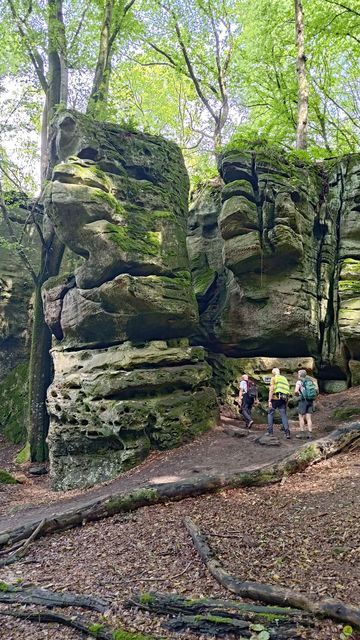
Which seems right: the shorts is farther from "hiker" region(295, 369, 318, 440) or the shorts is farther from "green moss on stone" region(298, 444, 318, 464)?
"green moss on stone" region(298, 444, 318, 464)

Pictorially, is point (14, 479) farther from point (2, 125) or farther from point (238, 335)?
point (2, 125)

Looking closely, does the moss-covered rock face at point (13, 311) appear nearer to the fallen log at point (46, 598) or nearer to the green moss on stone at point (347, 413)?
the green moss on stone at point (347, 413)

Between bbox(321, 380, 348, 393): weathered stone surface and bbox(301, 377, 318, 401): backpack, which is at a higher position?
bbox(301, 377, 318, 401): backpack

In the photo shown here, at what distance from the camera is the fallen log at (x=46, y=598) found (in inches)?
196

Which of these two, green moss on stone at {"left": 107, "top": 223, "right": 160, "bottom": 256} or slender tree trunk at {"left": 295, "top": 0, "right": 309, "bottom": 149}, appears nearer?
green moss on stone at {"left": 107, "top": 223, "right": 160, "bottom": 256}

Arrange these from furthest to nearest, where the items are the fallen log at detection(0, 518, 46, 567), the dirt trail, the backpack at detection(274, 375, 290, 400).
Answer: the backpack at detection(274, 375, 290, 400), the dirt trail, the fallen log at detection(0, 518, 46, 567)

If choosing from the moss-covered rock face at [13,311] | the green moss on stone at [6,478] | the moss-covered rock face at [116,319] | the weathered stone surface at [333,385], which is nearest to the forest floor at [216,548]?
the moss-covered rock face at [116,319]

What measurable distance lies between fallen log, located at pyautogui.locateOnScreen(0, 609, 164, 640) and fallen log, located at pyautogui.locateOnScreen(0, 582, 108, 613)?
6.8 inches

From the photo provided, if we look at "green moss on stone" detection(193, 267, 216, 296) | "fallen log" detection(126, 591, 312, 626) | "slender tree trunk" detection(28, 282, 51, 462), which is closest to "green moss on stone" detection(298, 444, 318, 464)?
"fallen log" detection(126, 591, 312, 626)

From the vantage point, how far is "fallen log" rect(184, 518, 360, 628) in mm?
4104

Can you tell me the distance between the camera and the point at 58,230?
13.2 m

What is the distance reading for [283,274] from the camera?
15258 mm

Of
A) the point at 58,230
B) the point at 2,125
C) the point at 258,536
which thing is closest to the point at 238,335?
the point at 58,230

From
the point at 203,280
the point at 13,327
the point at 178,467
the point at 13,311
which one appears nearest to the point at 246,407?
the point at 178,467
